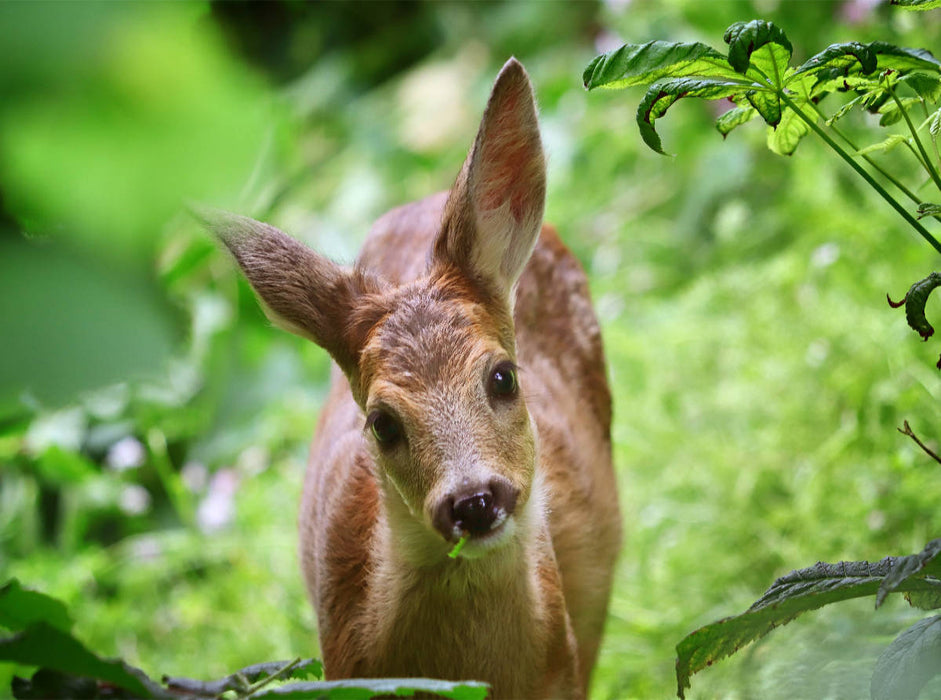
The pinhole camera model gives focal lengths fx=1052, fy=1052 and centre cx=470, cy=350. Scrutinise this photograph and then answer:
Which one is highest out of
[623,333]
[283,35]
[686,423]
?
[283,35]

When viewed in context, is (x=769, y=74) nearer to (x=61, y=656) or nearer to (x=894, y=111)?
(x=894, y=111)

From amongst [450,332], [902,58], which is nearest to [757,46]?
[902,58]

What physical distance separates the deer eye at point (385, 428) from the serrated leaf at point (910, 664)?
1120mm

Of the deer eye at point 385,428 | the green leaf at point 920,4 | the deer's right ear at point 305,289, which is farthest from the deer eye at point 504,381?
the green leaf at point 920,4

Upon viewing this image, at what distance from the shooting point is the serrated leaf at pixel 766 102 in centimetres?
185

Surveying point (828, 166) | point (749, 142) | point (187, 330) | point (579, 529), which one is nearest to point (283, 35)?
point (749, 142)

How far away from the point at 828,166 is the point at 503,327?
2.97 meters

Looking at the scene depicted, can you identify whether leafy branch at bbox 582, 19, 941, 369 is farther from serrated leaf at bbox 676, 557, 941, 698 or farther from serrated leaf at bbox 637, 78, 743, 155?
serrated leaf at bbox 676, 557, 941, 698

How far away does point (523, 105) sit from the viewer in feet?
8.34

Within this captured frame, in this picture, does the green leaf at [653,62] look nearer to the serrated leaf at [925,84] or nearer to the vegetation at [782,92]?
the vegetation at [782,92]

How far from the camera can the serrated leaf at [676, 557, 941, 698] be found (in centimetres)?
177

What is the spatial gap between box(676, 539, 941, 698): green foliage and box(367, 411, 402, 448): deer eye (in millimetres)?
810

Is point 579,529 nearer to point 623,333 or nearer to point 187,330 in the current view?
point 623,333

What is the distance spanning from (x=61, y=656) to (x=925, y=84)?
5.62 feet
